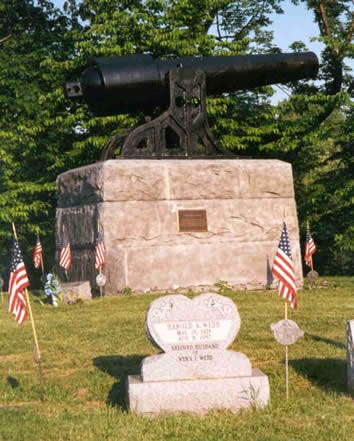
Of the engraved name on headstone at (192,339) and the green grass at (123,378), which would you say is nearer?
the green grass at (123,378)

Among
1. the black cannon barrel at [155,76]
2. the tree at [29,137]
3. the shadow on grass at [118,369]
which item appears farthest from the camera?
the tree at [29,137]

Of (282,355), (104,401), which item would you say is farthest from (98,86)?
(104,401)

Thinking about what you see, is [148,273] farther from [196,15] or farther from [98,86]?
[196,15]

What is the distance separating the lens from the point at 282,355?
358 inches

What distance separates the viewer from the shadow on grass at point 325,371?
25.8 ft

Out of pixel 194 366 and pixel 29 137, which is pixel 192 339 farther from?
pixel 29 137

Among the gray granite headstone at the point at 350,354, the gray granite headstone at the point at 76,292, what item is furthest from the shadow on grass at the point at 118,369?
the gray granite headstone at the point at 76,292

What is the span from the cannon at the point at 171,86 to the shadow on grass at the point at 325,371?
7.76 m

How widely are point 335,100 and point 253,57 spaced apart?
7130 mm

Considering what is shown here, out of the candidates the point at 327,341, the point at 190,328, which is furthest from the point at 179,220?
the point at 190,328

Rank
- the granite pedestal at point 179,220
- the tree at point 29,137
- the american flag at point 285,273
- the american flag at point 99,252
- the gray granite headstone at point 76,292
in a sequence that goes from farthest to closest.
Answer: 1. the tree at point 29,137
2. the granite pedestal at point 179,220
3. the american flag at point 99,252
4. the gray granite headstone at point 76,292
5. the american flag at point 285,273

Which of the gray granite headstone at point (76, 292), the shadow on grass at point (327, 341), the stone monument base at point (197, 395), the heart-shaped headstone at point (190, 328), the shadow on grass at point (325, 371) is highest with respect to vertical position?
the heart-shaped headstone at point (190, 328)

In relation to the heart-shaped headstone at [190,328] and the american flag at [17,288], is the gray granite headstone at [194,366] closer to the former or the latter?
the heart-shaped headstone at [190,328]

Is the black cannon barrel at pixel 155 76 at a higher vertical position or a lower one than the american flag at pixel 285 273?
higher
